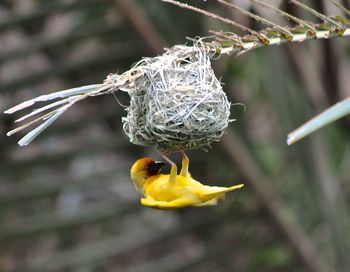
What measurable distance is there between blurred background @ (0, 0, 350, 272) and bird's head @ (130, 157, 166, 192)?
154 cm

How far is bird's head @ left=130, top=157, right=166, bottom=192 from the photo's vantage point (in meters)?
1.87

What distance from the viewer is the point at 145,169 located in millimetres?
1868

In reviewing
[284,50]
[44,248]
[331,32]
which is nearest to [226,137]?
[284,50]

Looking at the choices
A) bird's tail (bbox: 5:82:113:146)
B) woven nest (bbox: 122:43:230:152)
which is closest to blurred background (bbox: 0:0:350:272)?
woven nest (bbox: 122:43:230:152)

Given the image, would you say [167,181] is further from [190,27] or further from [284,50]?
[284,50]

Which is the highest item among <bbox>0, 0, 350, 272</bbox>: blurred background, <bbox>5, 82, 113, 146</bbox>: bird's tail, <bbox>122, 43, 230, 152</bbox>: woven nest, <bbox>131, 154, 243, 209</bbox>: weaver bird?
<bbox>5, 82, 113, 146</bbox>: bird's tail

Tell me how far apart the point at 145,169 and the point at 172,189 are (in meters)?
0.18

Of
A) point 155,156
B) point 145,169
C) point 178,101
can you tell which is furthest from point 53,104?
point 155,156

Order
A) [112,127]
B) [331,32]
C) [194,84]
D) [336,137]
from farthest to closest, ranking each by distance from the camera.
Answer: [336,137] < [112,127] < [194,84] < [331,32]

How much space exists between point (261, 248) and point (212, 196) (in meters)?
2.58

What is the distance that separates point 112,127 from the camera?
13.0 ft

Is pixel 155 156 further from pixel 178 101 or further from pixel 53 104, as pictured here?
pixel 53 104

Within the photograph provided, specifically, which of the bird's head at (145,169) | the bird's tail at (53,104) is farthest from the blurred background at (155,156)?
the bird's tail at (53,104)

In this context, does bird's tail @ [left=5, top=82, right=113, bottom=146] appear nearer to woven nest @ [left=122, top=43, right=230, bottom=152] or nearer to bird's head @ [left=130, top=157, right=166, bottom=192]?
woven nest @ [left=122, top=43, right=230, bottom=152]
